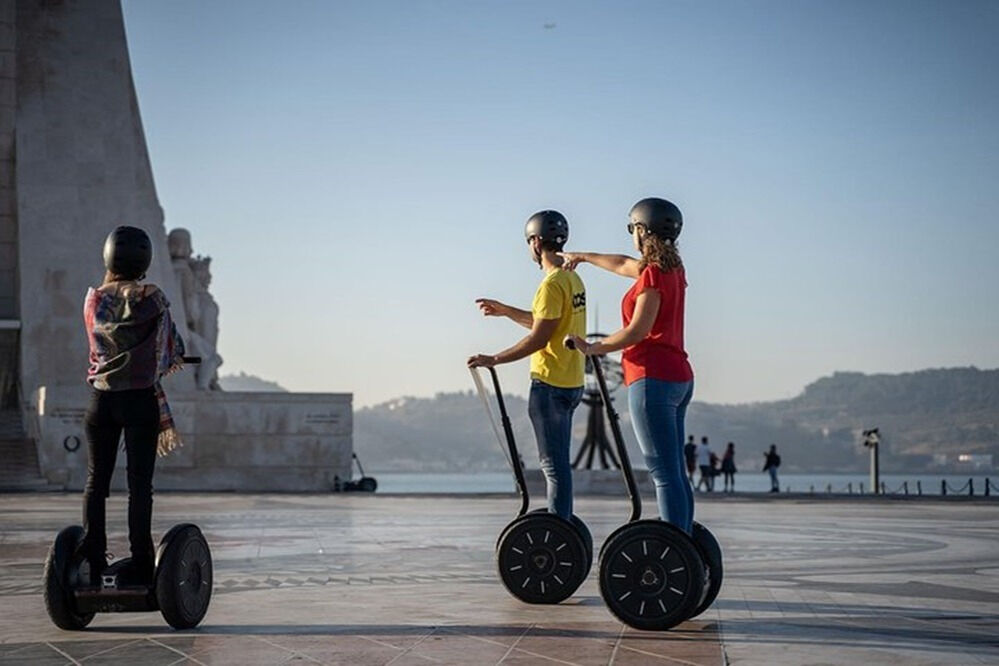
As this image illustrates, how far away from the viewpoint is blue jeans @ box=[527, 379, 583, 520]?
310 inches

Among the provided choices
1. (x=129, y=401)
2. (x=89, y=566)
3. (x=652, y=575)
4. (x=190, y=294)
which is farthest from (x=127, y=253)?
(x=190, y=294)

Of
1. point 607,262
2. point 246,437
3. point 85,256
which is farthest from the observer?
point 85,256

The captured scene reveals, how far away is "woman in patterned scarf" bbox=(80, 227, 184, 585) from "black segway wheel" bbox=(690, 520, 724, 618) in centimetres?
268

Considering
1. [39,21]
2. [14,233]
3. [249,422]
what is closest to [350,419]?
[249,422]

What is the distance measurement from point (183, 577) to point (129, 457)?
0.63 metres

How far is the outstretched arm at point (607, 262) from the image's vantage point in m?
7.36

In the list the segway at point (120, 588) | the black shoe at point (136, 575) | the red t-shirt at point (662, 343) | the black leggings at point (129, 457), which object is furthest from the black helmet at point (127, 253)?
the red t-shirt at point (662, 343)

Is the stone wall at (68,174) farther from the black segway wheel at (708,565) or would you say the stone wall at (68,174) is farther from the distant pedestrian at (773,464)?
the black segway wheel at (708,565)

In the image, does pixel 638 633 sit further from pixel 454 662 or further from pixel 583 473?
pixel 583 473

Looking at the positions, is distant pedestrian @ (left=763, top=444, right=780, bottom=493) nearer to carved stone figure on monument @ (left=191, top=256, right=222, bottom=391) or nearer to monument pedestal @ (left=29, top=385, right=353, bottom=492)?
monument pedestal @ (left=29, top=385, right=353, bottom=492)

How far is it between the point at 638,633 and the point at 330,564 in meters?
4.50

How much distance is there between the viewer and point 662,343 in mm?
7023

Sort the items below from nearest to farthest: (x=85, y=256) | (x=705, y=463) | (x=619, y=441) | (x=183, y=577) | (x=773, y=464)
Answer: (x=183, y=577), (x=619, y=441), (x=85, y=256), (x=705, y=463), (x=773, y=464)

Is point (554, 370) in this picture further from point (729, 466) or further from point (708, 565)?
point (729, 466)
